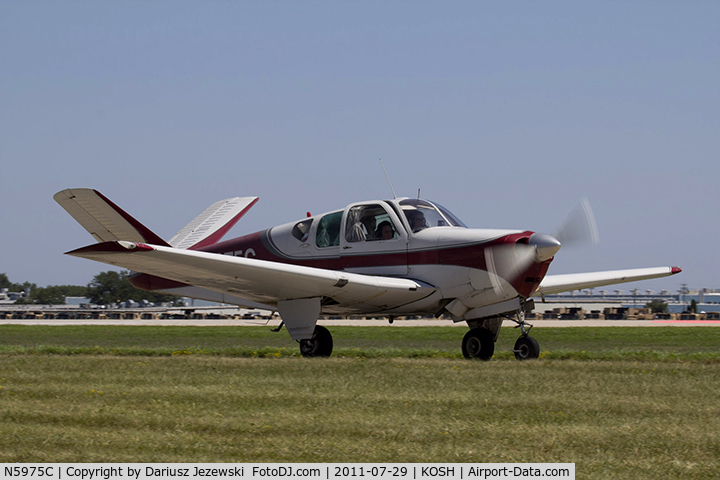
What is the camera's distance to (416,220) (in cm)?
1325

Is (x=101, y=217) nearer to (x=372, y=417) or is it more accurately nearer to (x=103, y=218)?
(x=103, y=218)

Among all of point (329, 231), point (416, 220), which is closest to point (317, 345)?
point (329, 231)

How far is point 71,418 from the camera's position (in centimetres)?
611

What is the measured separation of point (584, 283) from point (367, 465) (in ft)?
39.3

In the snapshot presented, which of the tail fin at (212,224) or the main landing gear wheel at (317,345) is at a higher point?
the tail fin at (212,224)

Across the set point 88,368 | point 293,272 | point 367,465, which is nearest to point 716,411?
point 367,465

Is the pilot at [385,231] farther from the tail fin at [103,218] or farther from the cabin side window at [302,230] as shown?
the tail fin at [103,218]

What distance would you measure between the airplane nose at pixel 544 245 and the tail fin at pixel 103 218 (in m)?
6.75

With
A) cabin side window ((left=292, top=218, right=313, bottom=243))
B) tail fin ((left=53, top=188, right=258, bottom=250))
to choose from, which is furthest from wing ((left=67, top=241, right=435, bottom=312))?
cabin side window ((left=292, top=218, right=313, bottom=243))

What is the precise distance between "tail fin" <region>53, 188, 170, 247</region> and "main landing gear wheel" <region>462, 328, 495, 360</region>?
5.95 m

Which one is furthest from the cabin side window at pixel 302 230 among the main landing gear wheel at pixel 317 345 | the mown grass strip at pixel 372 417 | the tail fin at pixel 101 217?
the mown grass strip at pixel 372 417

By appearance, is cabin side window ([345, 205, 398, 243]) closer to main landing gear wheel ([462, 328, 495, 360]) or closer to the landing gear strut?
main landing gear wheel ([462, 328, 495, 360])

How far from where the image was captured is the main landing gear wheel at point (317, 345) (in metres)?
13.4

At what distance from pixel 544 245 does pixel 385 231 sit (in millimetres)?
2945
